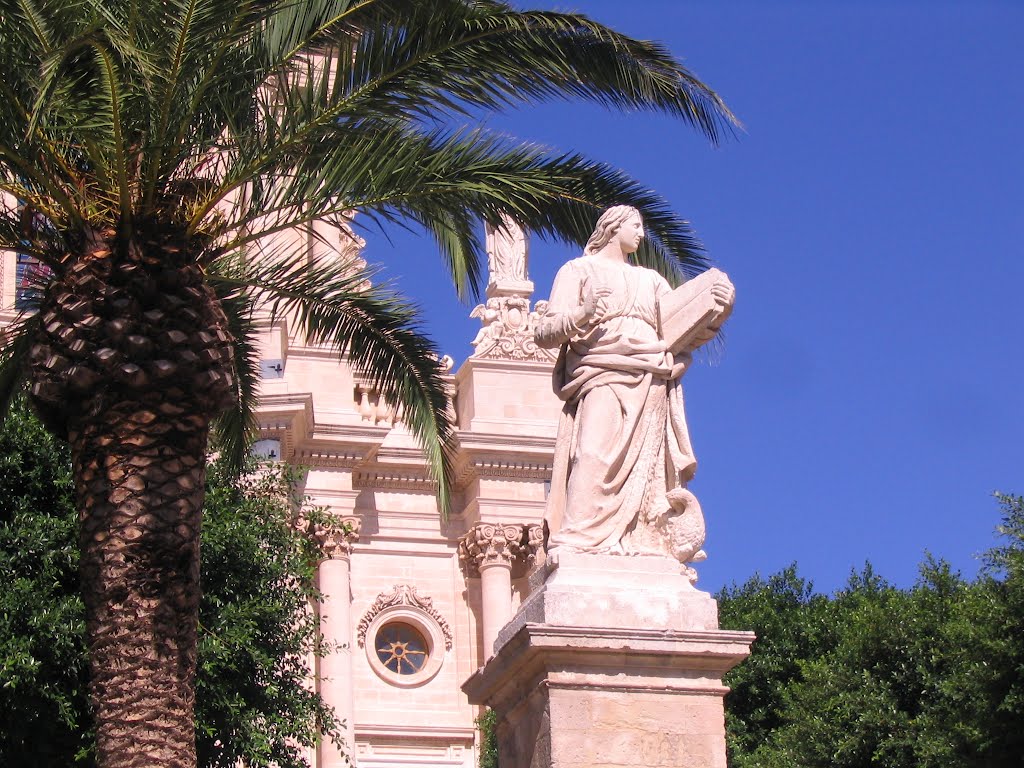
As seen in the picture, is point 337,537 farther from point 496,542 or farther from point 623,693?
point 623,693

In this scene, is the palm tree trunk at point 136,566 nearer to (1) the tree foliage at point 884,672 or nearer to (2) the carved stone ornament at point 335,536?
(1) the tree foliage at point 884,672

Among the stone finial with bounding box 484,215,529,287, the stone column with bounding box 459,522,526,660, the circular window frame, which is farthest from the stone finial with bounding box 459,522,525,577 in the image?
the stone finial with bounding box 484,215,529,287

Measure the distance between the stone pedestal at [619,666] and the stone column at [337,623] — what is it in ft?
69.1

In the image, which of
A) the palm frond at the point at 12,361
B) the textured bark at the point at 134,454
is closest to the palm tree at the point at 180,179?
the textured bark at the point at 134,454

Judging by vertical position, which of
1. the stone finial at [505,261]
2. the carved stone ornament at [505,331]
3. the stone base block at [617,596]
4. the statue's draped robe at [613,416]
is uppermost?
the stone finial at [505,261]

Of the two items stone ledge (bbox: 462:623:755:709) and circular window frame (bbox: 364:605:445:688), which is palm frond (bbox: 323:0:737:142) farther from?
circular window frame (bbox: 364:605:445:688)

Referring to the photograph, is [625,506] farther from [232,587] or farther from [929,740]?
[929,740]

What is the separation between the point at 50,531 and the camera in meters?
19.3

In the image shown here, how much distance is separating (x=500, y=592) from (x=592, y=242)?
23.4 m

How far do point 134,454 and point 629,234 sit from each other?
3.20m

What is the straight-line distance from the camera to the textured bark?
11.2 meters

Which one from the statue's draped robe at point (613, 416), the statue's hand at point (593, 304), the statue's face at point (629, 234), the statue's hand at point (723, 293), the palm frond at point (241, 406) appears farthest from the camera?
the palm frond at point (241, 406)

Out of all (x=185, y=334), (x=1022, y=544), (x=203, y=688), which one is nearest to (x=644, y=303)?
(x=185, y=334)

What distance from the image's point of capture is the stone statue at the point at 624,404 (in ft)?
34.7
